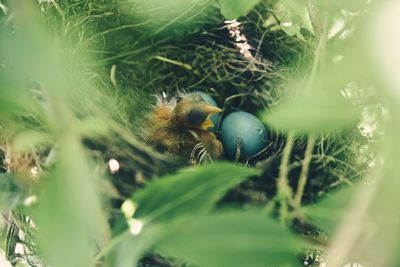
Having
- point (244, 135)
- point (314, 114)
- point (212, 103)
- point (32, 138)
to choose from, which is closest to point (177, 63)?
point (212, 103)

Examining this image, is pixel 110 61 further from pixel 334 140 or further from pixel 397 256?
pixel 397 256

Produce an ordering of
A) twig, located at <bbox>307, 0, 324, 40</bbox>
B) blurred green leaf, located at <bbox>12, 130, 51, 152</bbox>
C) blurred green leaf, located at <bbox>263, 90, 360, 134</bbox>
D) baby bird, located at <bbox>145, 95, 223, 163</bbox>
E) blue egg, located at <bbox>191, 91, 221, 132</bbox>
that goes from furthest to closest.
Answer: blue egg, located at <bbox>191, 91, 221, 132</bbox> → baby bird, located at <bbox>145, 95, 223, 163</bbox> → twig, located at <bbox>307, 0, 324, 40</bbox> → blurred green leaf, located at <bbox>12, 130, 51, 152</bbox> → blurred green leaf, located at <bbox>263, 90, 360, 134</bbox>

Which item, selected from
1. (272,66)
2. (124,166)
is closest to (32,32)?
(124,166)

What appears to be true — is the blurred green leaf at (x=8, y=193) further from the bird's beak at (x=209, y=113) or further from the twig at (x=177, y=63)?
the twig at (x=177, y=63)

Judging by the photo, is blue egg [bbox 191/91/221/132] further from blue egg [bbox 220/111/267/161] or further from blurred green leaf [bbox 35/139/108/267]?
blurred green leaf [bbox 35/139/108/267]

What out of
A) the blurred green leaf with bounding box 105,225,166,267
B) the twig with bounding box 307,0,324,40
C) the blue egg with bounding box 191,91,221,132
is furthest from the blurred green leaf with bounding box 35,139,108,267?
the blue egg with bounding box 191,91,221,132

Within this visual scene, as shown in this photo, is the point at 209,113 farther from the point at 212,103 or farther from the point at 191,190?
the point at 191,190

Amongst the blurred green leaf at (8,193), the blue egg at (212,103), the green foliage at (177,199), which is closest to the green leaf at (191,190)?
the green foliage at (177,199)
